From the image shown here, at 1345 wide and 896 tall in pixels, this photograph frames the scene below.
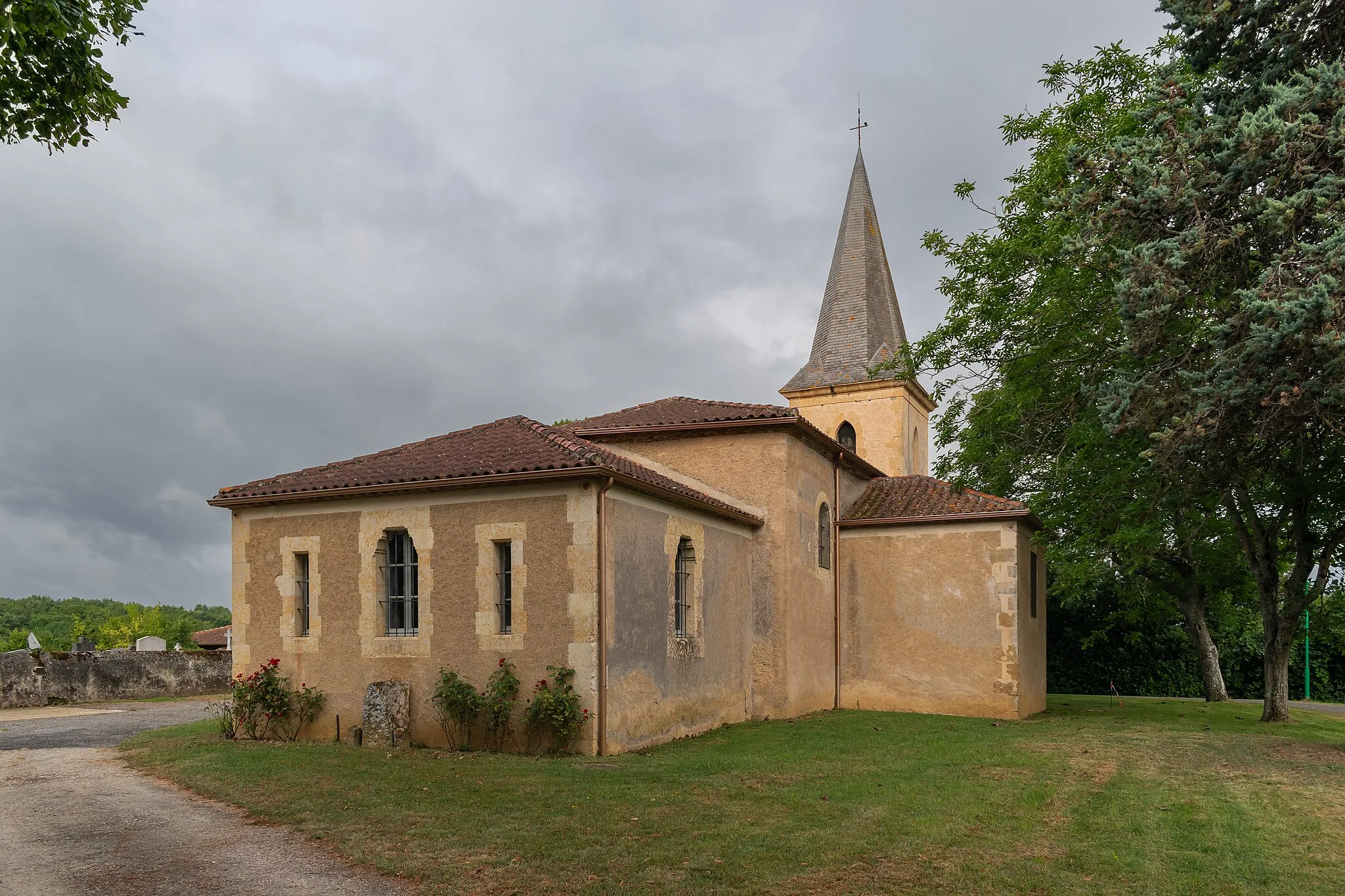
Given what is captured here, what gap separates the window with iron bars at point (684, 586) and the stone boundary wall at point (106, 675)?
12968mm

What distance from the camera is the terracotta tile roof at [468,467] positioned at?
43.9 feet

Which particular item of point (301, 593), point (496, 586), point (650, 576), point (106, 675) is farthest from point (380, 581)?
point (106, 675)

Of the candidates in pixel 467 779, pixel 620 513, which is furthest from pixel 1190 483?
pixel 467 779

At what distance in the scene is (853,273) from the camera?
3262 centimetres

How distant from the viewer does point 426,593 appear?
551 inches

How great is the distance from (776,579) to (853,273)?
17.9 metres

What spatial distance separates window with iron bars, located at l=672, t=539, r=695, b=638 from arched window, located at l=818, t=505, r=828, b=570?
4.55m

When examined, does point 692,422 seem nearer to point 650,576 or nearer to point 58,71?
point 650,576

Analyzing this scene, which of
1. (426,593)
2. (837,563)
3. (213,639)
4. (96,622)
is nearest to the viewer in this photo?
(426,593)

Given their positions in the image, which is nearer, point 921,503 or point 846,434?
point 921,503

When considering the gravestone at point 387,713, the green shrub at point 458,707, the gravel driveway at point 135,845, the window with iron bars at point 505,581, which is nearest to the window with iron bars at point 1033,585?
the window with iron bars at point 505,581

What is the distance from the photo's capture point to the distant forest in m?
48.5

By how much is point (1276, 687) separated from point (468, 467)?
15.6m

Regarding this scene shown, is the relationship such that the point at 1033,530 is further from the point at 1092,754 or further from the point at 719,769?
the point at 719,769
